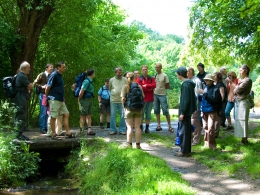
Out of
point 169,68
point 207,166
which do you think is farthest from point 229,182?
point 169,68

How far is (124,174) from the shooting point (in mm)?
6133

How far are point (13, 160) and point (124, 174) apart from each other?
10.0 ft

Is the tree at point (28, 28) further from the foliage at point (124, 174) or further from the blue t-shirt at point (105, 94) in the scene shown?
the foliage at point (124, 174)

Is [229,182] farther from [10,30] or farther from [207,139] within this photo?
[10,30]

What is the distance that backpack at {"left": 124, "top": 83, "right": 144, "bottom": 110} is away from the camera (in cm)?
783

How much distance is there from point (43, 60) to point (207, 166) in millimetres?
9792

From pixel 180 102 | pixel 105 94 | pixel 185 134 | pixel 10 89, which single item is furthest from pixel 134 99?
pixel 105 94

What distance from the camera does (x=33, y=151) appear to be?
8.41 m

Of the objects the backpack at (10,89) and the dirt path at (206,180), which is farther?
the backpack at (10,89)

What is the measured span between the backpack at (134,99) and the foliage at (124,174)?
1093 millimetres

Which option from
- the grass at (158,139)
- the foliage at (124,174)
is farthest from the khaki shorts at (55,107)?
the grass at (158,139)

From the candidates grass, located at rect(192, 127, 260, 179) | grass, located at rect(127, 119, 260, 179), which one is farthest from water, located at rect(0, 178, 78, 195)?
grass, located at rect(192, 127, 260, 179)

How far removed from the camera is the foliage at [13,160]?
7341 mm

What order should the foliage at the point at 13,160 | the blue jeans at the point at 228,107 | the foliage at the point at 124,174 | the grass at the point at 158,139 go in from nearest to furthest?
the foliage at the point at 124,174, the foliage at the point at 13,160, the grass at the point at 158,139, the blue jeans at the point at 228,107
